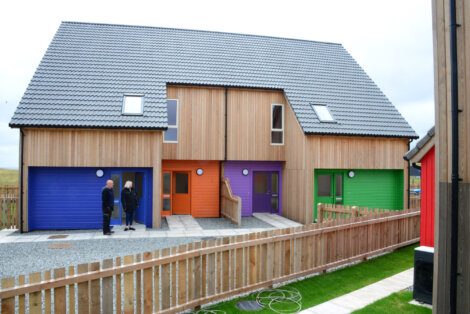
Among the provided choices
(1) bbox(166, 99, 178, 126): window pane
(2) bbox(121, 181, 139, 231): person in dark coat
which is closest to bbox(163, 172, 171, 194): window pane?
(1) bbox(166, 99, 178, 126): window pane

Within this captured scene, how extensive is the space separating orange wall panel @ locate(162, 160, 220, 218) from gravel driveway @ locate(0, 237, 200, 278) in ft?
17.3

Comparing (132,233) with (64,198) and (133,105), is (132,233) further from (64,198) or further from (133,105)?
(133,105)

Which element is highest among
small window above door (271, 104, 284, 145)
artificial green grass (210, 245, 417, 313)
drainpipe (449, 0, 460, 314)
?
small window above door (271, 104, 284, 145)

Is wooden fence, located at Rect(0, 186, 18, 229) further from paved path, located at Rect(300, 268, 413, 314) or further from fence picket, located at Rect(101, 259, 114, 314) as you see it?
paved path, located at Rect(300, 268, 413, 314)

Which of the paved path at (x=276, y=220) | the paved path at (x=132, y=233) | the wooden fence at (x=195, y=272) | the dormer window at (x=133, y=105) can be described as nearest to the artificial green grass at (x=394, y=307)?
the wooden fence at (x=195, y=272)

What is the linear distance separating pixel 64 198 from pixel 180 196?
5.24m

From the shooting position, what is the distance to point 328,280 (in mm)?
7770

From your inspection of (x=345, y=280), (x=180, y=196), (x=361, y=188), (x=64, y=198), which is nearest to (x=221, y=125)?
(x=180, y=196)

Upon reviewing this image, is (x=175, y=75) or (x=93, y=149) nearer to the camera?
(x=93, y=149)

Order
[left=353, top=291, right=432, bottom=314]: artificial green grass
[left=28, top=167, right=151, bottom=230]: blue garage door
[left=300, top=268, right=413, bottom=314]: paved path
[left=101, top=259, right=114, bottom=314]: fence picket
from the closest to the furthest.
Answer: [left=101, top=259, right=114, bottom=314]: fence picket
[left=353, top=291, right=432, bottom=314]: artificial green grass
[left=300, top=268, right=413, bottom=314]: paved path
[left=28, top=167, right=151, bottom=230]: blue garage door

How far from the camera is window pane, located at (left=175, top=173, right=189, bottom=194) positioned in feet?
57.6

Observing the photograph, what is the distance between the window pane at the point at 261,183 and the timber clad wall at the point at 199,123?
2.52 m

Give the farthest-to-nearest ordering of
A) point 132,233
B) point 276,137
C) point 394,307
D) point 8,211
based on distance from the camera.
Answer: point 276,137
point 8,211
point 132,233
point 394,307

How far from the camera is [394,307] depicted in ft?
20.2
